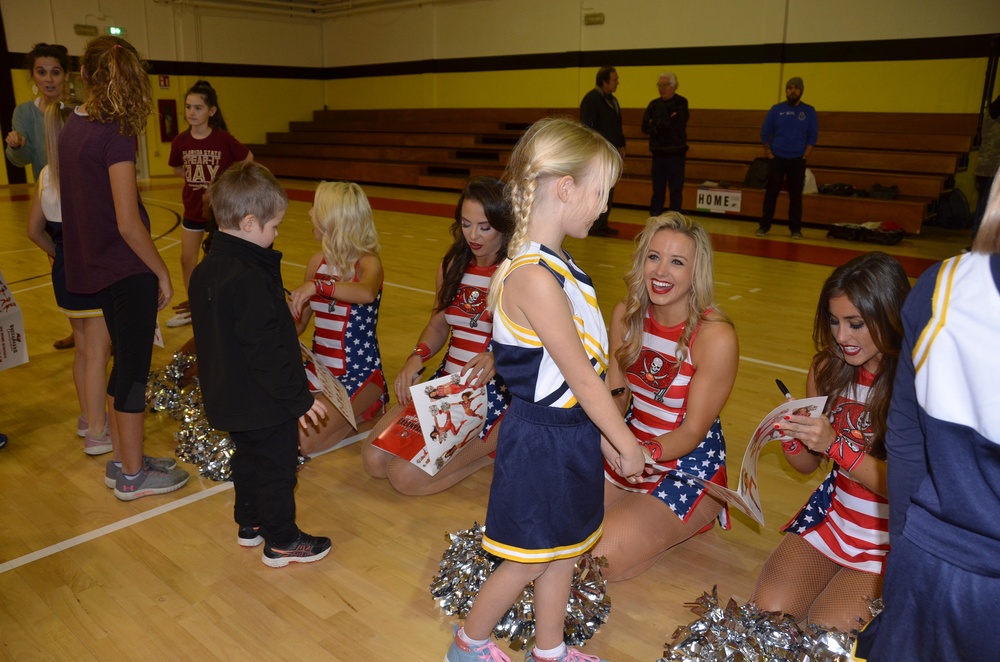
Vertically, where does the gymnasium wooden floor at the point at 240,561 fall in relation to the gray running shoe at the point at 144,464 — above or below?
below

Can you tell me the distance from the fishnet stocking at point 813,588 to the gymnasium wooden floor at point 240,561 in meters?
0.19

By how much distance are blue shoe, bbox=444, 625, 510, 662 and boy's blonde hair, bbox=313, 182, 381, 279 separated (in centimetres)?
187

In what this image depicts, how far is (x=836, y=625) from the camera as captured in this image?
6.72ft

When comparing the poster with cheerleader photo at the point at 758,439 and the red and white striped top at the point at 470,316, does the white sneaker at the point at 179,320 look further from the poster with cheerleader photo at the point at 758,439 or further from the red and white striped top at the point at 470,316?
the poster with cheerleader photo at the point at 758,439

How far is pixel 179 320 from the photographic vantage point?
5.27m

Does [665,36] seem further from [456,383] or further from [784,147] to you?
[456,383]

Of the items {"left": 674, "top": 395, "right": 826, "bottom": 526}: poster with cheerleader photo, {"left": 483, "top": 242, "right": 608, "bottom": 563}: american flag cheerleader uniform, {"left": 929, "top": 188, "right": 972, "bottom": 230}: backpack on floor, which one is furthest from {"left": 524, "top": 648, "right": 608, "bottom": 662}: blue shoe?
{"left": 929, "top": 188, "right": 972, "bottom": 230}: backpack on floor

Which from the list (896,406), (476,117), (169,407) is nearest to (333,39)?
(476,117)

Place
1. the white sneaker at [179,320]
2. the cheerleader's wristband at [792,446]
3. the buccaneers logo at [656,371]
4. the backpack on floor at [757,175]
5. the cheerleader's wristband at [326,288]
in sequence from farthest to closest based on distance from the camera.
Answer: the backpack on floor at [757,175] → the white sneaker at [179,320] → the cheerleader's wristband at [326,288] → the buccaneers logo at [656,371] → the cheerleader's wristband at [792,446]

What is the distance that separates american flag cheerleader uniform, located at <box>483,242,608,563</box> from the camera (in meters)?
1.70

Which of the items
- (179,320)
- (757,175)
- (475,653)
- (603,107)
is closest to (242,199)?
(475,653)

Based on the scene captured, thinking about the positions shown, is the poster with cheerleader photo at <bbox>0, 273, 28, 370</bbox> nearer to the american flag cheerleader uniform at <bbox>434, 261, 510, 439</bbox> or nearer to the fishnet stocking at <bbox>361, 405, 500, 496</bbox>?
the fishnet stocking at <bbox>361, 405, 500, 496</bbox>

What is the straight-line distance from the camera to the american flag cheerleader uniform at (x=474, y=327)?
3221 mm

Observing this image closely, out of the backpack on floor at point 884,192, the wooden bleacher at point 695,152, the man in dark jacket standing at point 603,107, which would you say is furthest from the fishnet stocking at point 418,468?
the backpack on floor at point 884,192
